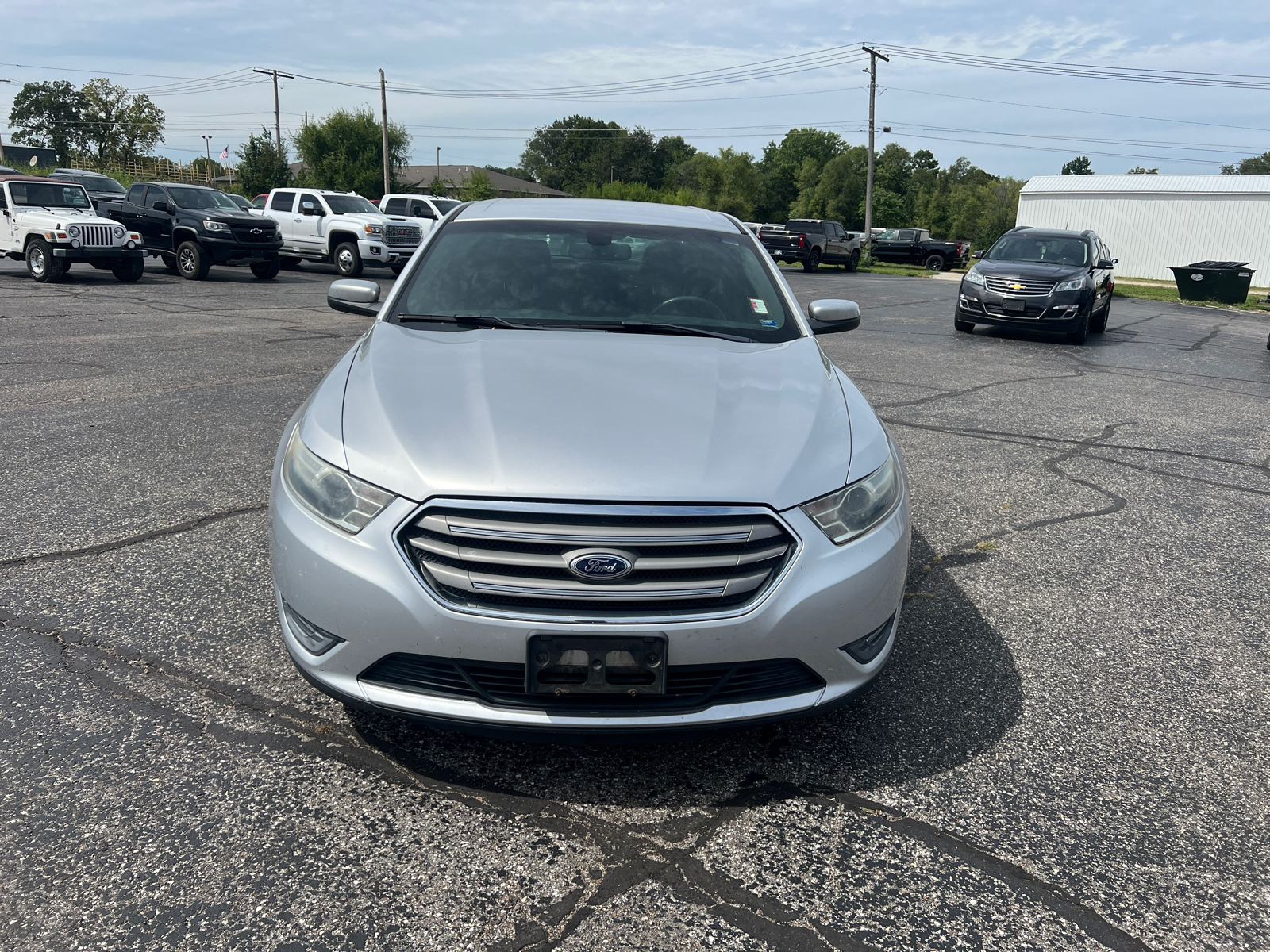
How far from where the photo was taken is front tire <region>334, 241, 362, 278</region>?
73.8 feet

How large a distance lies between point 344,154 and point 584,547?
72.8m

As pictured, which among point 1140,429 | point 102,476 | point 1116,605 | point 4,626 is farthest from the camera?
point 1140,429

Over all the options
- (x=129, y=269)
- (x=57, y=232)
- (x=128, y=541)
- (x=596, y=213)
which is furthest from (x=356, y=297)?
(x=129, y=269)

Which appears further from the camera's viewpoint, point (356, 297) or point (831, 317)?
point (831, 317)

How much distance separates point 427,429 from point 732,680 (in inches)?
42.2

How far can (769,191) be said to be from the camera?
397 feet

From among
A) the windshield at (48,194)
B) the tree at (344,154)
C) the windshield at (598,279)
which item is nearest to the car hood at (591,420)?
the windshield at (598,279)

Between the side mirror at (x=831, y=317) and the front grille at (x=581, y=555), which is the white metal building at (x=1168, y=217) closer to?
the side mirror at (x=831, y=317)

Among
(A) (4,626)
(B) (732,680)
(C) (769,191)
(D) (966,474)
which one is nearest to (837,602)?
(B) (732,680)

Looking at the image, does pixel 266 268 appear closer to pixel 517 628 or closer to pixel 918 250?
pixel 517 628

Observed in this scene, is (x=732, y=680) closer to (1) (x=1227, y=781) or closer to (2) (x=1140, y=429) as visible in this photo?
(1) (x=1227, y=781)

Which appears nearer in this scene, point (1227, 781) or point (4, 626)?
point (1227, 781)

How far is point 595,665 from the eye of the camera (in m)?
2.35

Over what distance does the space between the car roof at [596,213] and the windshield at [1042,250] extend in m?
12.2
